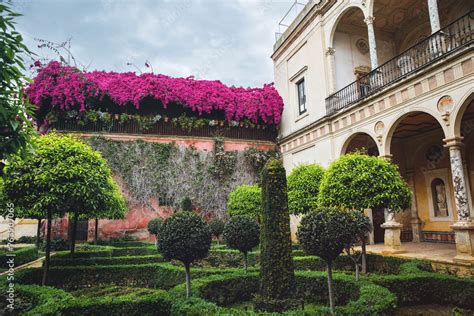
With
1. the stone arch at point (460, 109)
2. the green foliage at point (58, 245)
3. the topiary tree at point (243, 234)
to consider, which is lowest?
the green foliage at point (58, 245)

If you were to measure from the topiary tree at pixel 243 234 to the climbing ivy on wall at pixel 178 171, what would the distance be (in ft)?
26.7

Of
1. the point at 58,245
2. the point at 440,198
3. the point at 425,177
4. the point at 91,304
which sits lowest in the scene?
the point at 91,304

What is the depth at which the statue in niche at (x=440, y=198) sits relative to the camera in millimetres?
12258

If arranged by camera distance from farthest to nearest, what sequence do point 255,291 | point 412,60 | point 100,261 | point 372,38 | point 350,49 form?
point 350,49, point 412,60, point 372,38, point 100,261, point 255,291

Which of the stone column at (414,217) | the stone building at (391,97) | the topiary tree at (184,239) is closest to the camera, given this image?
the topiary tree at (184,239)

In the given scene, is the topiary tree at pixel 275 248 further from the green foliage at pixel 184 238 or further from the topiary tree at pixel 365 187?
the topiary tree at pixel 365 187

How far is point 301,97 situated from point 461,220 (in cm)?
999

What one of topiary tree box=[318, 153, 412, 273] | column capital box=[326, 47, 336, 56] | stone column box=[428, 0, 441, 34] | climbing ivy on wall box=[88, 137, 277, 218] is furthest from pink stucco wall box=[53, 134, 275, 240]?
stone column box=[428, 0, 441, 34]

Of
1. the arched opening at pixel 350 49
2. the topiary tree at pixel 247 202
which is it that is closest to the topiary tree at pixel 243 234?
the topiary tree at pixel 247 202

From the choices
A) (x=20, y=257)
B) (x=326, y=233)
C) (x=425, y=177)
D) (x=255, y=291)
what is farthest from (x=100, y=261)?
(x=425, y=177)

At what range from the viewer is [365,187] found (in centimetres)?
784

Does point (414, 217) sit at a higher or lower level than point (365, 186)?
lower

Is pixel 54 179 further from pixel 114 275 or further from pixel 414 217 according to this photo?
pixel 414 217

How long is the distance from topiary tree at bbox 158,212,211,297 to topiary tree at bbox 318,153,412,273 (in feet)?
13.1
